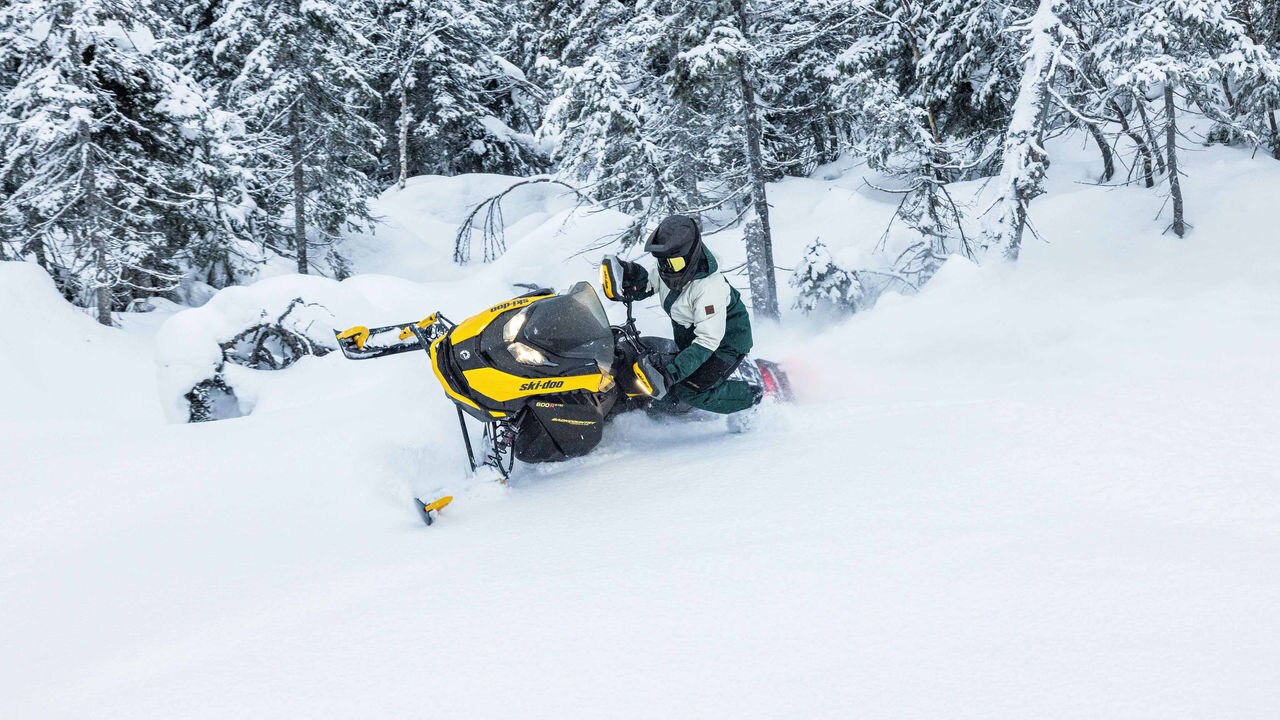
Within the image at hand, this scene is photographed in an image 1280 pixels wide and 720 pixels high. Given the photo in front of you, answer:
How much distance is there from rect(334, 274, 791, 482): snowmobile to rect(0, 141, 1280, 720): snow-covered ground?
1.04 feet

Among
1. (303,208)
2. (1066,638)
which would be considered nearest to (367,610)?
(1066,638)

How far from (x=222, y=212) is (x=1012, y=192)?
1313 cm

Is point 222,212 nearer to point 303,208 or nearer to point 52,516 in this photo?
point 303,208

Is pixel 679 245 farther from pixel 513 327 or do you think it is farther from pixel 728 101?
pixel 728 101

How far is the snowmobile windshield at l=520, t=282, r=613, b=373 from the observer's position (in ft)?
13.9

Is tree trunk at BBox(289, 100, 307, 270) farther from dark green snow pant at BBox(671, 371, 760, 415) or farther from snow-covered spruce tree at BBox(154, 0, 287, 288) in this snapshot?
dark green snow pant at BBox(671, 371, 760, 415)

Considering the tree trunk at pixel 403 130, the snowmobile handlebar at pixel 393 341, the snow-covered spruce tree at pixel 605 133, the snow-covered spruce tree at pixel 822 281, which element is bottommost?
the snow-covered spruce tree at pixel 822 281

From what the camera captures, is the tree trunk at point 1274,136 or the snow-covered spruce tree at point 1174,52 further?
the tree trunk at point 1274,136

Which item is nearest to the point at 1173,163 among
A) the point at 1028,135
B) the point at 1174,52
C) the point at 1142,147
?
the point at 1142,147

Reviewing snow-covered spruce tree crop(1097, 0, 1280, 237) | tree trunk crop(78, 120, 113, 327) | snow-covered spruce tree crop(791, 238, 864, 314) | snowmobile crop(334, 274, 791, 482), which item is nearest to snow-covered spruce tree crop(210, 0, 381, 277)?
tree trunk crop(78, 120, 113, 327)

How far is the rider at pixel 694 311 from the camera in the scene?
475 cm

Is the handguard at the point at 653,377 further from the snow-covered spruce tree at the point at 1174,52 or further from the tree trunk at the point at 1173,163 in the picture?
the tree trunk at the point at 1173,163

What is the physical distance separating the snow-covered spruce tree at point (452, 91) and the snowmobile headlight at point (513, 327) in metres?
21.0

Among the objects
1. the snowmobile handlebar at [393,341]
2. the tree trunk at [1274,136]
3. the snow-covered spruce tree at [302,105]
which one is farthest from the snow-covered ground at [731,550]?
the snow-covered spruce tree at [302,105]
